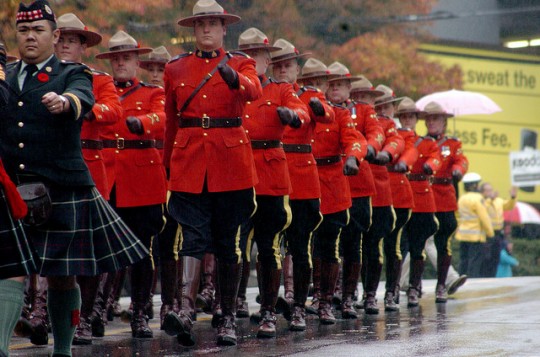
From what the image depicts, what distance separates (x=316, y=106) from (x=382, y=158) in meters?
2.42

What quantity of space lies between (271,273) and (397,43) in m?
11.8

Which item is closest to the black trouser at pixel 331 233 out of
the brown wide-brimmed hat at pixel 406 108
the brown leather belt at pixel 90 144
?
the brown leather belt at pixel 90 144

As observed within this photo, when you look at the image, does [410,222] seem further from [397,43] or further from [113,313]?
[397,43]

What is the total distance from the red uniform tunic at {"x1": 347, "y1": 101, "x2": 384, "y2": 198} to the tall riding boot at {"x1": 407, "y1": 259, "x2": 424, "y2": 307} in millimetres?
1958

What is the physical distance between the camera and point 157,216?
9.83 metres

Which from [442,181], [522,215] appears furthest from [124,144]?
[522,215]

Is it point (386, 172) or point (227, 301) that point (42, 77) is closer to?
point (227, 301)

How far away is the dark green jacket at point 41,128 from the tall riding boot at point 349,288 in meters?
4.88

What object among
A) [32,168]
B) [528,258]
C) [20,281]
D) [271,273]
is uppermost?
[32,168]

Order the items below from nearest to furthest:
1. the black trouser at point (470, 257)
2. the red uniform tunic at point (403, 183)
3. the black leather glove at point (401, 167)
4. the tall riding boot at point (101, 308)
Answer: the tall riding boot at point (101, 308), the black leather glove at point (401, 167), the red uniform tunic at point (403, 183), the black trouser at point (470, 257)

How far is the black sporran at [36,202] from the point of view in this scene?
6703 mm

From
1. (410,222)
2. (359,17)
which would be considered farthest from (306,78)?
(359,17)

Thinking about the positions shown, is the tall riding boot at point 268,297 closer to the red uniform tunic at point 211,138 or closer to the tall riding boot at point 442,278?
the red uniform tunic at point 211,138

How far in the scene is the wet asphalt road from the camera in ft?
27.3
